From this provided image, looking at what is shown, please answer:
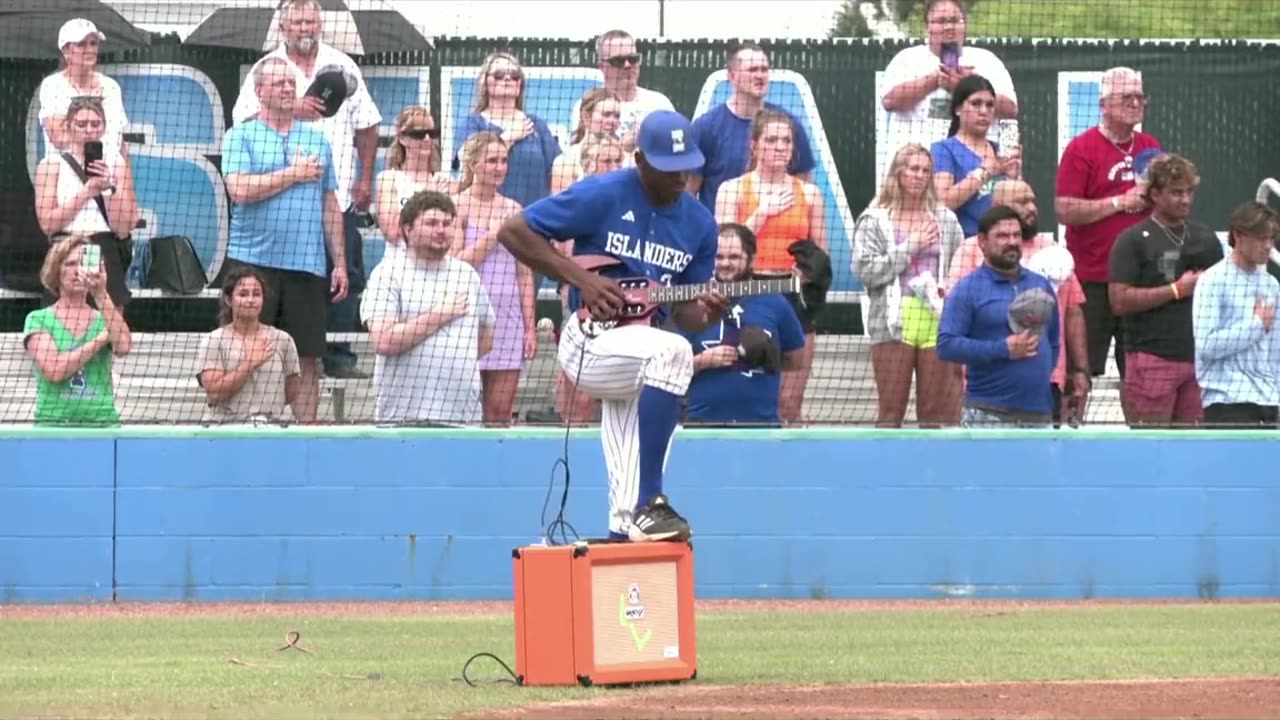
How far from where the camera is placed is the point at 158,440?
38.2 feet

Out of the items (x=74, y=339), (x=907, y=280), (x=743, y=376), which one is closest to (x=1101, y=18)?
(x=907, y=280)

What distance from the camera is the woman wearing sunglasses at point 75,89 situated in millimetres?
12305

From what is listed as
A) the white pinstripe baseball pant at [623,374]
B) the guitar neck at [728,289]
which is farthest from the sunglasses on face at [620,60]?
the guitar neck at [728,289]

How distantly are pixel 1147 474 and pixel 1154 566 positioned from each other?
1.70 ft

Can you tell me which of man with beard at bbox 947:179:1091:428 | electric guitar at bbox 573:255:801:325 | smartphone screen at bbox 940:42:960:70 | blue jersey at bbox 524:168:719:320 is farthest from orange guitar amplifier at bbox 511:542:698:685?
smartphone screen at bbox 940:42:960:70

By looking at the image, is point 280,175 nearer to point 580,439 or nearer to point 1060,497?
point 580,439

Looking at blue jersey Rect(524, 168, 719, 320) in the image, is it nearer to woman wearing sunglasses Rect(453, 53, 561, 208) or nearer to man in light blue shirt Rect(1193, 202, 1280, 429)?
woman wearing sunglasses Rect(453, 53, 561, 208)

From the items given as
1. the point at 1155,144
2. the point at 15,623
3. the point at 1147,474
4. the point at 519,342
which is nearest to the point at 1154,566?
the point at 1147,474

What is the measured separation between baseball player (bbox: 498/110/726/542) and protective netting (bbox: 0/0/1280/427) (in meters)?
3.28

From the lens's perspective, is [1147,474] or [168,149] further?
[168,149]

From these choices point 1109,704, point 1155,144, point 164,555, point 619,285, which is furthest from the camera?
point 1155,144

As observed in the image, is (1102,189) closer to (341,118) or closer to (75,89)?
(341,118)

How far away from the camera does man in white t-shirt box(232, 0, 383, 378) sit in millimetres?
12477

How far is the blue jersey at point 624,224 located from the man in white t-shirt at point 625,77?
4657mm
